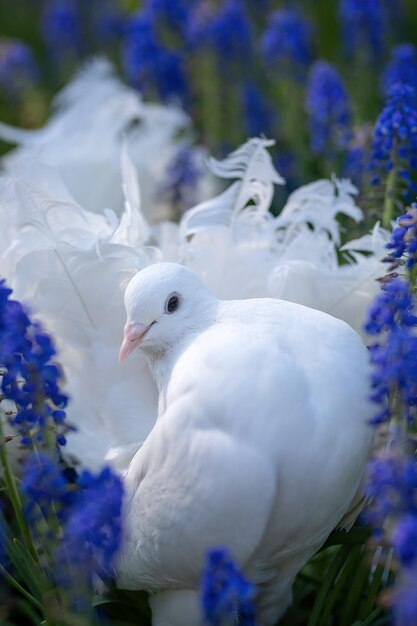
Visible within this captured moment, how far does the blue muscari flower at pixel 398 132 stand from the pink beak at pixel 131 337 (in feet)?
2.06

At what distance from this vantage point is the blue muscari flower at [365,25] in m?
2.72

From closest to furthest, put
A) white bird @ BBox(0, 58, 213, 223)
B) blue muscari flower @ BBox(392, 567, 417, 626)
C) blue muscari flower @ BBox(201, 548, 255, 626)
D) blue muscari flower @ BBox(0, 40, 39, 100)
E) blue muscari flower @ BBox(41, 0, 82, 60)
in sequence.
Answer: blue muscari flower @ BBox(392, 567, 417, 626)
blue muscari flower @ BBox(201, 548, 255, 626)
white bird @ BBox(0, 58, 213, 223)
blue muscari flower @ BBox(0, 40, 39, 100)
blue muscari flower @ BBox(41, 0, 82, 60)

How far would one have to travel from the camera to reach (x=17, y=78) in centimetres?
341

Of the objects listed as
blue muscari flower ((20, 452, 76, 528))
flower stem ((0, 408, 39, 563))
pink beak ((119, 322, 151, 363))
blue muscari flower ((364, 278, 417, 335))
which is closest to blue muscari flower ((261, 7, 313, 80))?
pink beak ((119, 322, 151, 363))

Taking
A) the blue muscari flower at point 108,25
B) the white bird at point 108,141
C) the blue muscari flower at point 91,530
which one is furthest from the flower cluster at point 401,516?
the blue muscari flower at point 108,25

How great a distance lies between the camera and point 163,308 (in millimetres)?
1365

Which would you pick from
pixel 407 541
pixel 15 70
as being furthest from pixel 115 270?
pixel 15 70

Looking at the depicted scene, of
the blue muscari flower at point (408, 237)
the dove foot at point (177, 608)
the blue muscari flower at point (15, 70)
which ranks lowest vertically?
the dove foot at point (177, 608)

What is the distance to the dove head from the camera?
1345 mm

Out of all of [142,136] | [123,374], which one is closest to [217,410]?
[123,374]

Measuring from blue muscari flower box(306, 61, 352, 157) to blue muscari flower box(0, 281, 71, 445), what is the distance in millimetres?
1409

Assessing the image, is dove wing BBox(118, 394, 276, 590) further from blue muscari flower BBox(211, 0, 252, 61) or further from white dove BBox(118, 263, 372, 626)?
blue muscari flower BBox(211, 0, 252, 61)

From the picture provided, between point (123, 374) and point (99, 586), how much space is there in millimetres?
382

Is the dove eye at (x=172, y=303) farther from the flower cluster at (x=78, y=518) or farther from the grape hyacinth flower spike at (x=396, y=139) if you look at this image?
the grape hyacinth flower spike at (x=396, y=139)
